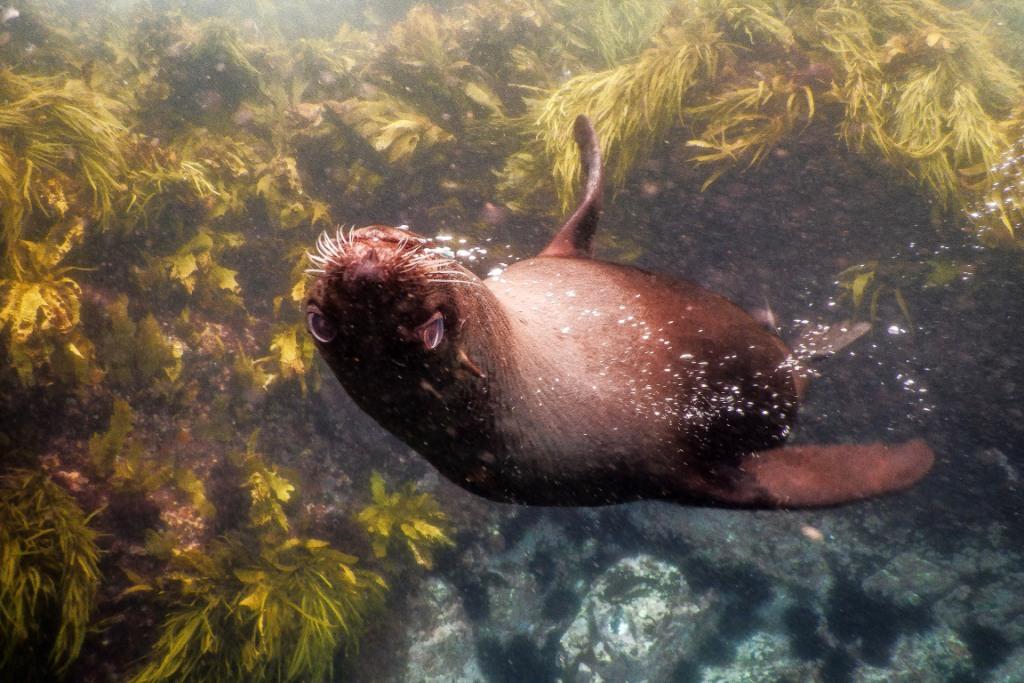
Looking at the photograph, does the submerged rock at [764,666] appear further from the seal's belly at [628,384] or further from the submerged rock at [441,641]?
the seal's belly at [628,384]

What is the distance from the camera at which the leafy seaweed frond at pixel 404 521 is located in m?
5.40

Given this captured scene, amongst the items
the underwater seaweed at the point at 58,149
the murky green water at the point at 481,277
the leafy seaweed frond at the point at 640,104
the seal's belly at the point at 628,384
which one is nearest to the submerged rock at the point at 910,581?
the murky green water at the point at 481,277

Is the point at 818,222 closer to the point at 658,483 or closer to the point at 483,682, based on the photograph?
the point at 658,483

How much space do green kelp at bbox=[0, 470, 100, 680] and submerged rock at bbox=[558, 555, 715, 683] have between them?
465 cm

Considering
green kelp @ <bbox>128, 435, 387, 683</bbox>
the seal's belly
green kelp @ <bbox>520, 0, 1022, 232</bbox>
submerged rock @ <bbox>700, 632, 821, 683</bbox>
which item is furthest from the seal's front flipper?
submerged rock @ <bbox>700, 632, 821, 683</bbox>

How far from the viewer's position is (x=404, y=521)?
5.50 metres

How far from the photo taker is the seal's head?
3.83 ft

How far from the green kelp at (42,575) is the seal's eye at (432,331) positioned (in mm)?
4527

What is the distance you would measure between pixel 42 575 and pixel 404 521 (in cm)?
282

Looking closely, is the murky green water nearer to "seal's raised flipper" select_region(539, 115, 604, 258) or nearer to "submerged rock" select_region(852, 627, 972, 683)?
"submerged rock" select_region(852, 627, 972, 683)

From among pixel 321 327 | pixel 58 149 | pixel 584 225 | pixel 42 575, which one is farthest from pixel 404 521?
pixel 58 149

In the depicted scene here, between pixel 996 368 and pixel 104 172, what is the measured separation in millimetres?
8524

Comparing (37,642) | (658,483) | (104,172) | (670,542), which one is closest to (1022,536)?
(670,542)

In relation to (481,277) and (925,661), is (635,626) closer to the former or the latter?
(925,661)
